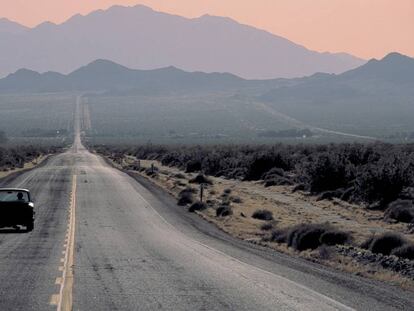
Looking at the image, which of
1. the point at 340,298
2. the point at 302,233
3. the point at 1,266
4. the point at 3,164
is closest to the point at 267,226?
the point at 302,233

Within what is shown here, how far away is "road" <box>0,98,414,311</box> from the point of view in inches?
550

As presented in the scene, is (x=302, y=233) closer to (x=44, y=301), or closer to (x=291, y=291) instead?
(x=291, y=291)

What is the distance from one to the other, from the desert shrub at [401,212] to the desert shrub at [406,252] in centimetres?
1219

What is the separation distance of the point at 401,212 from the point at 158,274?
1924 cm

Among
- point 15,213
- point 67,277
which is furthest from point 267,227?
point 67,277

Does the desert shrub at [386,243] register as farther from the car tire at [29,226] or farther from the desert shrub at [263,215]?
the desert shrub at [263,215]

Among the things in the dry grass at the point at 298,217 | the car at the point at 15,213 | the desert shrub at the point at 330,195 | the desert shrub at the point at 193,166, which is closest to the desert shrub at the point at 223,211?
the dry grass at the point at 298,217

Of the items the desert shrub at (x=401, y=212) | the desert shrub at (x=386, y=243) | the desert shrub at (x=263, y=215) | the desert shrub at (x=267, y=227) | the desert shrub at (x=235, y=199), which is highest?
the desert shrub at (x=386, y=243)

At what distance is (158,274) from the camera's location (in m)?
17.5

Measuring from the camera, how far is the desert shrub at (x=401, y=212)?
34.1 m

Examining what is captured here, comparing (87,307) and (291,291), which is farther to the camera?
(291,291)

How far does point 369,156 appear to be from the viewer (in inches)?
2306

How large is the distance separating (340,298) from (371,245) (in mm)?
8842

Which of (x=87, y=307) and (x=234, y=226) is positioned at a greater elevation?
(x=87, y=307)
